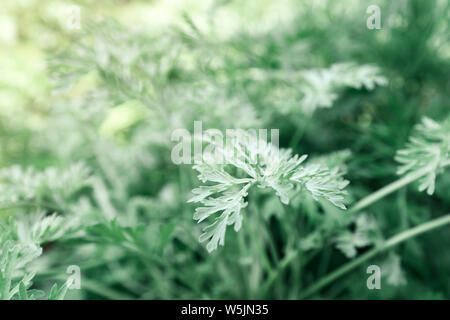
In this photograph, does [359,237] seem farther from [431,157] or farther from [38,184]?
[38,184]

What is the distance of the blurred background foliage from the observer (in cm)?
74

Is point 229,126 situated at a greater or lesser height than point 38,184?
greater

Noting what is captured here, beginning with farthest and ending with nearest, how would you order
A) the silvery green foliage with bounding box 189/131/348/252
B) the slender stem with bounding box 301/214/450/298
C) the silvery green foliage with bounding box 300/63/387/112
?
1. the silvery green foliage with bounding box 300/63/387/112
2. the slender stem with bounding box 301/214/450/298
3. the silvery green foliage with bounding box 189/131/348/252

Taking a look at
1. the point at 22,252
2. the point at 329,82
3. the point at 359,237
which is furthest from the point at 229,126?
the point at 22,252

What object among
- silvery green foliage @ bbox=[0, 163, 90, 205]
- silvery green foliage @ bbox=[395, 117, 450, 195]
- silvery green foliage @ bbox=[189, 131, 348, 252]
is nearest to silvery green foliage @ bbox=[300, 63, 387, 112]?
silvery green foliage @ bbox=[395, 117, 450, 195]

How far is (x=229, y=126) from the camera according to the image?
80 centimetres

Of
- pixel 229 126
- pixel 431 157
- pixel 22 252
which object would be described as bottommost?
pixel 22 252

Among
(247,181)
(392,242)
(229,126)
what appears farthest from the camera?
(229,126)

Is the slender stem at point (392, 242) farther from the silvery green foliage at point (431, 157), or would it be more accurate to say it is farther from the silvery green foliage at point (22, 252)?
the silvery green foliage at point (22, 252)

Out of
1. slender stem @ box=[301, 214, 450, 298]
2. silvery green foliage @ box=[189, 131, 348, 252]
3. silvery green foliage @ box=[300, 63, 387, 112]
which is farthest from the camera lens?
silvery green foliage @ box=[300, 63, 387, 112]

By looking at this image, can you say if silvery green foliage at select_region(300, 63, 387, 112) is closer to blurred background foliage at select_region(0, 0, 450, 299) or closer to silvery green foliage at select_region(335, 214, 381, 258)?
blurred background foliage at select_region(0, 0, 450, 299)

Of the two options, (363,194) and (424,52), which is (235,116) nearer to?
(363,194)
